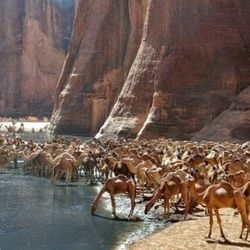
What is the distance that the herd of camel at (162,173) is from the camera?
1358 cm

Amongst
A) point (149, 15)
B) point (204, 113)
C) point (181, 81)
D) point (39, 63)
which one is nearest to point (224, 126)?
point (204, 113)

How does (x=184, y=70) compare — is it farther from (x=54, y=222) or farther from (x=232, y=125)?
(x=54, y=222)

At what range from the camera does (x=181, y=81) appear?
46.4 meters

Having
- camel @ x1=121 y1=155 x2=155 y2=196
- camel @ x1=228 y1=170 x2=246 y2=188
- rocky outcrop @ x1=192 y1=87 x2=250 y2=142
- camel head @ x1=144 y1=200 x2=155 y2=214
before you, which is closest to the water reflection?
camel head @ x1=144 y1=200 x2=155 y2=214

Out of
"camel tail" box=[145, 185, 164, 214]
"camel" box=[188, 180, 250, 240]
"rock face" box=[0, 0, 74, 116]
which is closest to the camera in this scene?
"camel" box=[188, 180, 250, 240]

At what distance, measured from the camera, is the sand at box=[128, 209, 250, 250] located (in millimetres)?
13180

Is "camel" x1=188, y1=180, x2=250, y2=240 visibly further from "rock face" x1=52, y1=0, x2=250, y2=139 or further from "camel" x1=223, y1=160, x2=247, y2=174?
"rock face" x1=52, y1=0, x2=250, y2=139

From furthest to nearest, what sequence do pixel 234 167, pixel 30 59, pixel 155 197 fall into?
pixel 30 59
pixel 234 167
pixel 155 197

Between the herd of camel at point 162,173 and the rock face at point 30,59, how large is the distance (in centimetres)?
7832

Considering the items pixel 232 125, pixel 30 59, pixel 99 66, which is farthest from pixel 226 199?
pixel 30 59

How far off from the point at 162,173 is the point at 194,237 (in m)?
5.57

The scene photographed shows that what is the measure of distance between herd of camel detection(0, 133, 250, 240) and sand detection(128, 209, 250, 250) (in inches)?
13.9

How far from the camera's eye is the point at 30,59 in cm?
11394

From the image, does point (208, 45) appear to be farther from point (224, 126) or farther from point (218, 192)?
point (218, 192)
